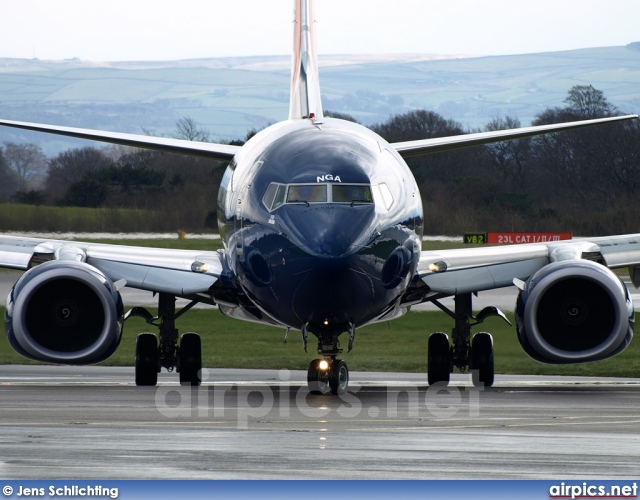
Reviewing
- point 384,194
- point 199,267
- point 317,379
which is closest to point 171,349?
point 199,267

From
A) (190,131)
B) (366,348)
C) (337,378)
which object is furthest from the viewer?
(190,131)

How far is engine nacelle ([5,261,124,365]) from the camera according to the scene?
→ 1619cm

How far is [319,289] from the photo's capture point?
1416cm

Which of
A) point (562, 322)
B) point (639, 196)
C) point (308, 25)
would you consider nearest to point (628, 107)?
point (639, 196)

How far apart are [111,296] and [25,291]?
103 cm

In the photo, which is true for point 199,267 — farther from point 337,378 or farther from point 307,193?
point 307,193

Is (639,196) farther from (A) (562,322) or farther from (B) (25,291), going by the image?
(B) (25,291)

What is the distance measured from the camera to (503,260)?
728 inches

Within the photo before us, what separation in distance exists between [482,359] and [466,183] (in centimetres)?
1833

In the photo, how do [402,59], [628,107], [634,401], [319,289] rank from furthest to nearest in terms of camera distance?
[402,59]
[628,107]
[634,401]
[319,289]

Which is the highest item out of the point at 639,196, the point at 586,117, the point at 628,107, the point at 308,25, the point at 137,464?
the point at 628,107

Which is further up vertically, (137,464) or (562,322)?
(562,322)

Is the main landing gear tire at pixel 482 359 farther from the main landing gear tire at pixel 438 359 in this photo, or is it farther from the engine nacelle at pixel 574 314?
the engine nacelle at pixel 574 314

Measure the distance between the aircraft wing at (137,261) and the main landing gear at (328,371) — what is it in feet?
6.75
